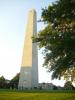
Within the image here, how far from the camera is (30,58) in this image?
72.6 m

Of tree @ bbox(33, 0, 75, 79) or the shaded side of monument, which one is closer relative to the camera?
tree @ bbox(33, 0, 75, 79)

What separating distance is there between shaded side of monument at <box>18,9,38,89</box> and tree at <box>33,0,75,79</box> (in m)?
49.2

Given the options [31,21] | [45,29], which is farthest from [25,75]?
[45,29]

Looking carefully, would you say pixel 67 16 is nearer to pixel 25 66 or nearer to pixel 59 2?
pixel 59 2

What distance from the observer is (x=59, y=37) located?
20.1 meters

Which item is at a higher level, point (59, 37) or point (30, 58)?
point (30, 58)

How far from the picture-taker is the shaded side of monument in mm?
72312

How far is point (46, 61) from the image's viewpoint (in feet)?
74.2

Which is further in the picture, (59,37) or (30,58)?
(30,58)

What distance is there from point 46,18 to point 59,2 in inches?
54.0

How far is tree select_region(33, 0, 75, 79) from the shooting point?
19562mm

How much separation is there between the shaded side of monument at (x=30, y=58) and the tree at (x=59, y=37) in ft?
161

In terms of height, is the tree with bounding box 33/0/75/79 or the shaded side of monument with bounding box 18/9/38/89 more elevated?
the shaded side of monument with bounding box 18/9/38/89

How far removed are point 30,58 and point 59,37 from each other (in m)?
52.6
